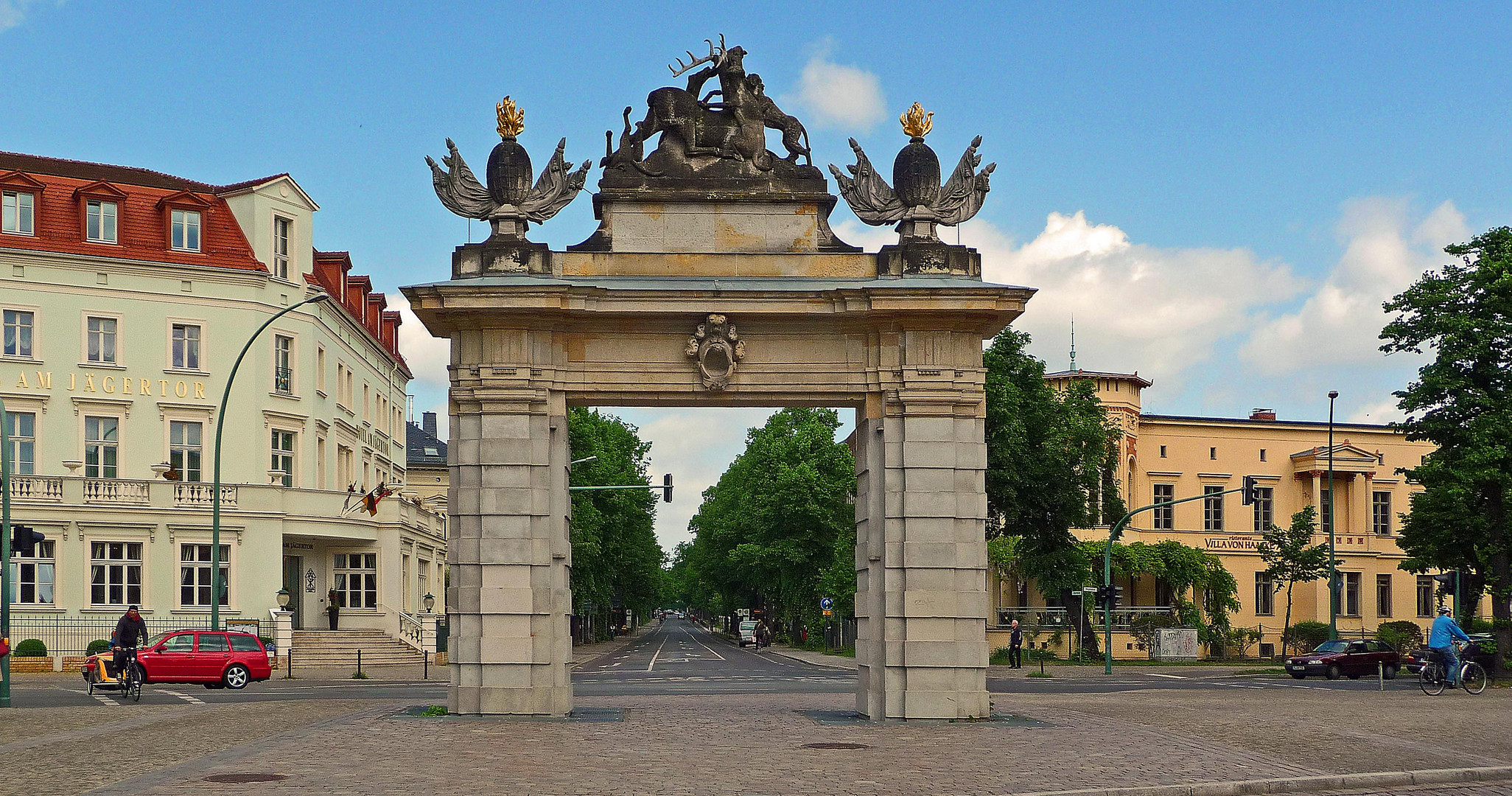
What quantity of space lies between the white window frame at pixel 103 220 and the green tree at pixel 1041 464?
2923 centimetres

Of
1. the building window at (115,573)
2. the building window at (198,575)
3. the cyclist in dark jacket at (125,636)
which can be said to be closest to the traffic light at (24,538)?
the cyclist in dark jacket at (125,636)

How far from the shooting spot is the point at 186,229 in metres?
52.0

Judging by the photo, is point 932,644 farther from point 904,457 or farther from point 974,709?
point 904,457

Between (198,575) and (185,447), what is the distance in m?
4.50

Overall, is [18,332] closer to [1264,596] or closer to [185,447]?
[185,447]

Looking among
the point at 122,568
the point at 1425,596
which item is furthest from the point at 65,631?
the point at 1425,596

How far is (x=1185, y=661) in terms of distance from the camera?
57.3m

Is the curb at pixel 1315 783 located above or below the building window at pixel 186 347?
below

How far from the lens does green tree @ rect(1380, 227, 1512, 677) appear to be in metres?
39.6

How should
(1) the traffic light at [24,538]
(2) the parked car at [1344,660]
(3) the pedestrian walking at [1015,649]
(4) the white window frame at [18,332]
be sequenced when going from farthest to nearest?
1. (3) the pedestrian walking at [1015,649]
2. (4) the white window frame at [18,332]
3. (2) the parked car at [1344,660]
4. (1) the traffic light at [24,538]

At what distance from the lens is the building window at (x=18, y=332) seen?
49219 mm

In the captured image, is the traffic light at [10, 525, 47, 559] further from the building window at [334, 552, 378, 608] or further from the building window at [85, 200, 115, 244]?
the building window at [334, 552, 378, 608]

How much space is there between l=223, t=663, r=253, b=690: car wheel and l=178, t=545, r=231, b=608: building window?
47.0ft

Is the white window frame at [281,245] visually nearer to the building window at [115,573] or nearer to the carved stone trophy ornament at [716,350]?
the building window at [115,573]
